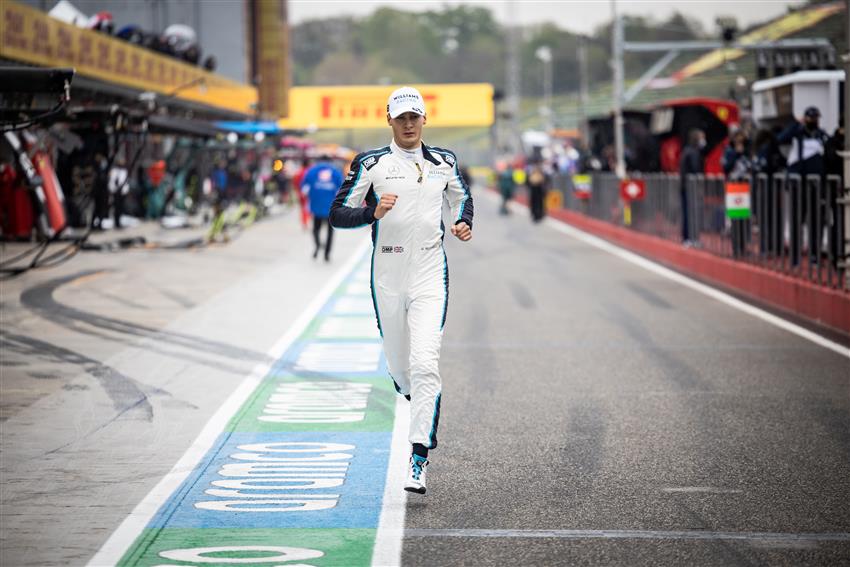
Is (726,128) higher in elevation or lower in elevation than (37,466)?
higher

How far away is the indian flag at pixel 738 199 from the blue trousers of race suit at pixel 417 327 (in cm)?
987

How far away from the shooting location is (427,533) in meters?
5.96

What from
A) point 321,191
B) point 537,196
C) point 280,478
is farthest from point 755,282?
point 537,196

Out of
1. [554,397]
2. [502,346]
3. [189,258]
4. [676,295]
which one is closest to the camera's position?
[554,397]

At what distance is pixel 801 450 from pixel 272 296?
1024cm

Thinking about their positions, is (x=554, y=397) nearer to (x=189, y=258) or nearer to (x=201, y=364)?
(x=201, y=364)

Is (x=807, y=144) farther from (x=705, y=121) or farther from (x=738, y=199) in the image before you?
(x=705, y=121)

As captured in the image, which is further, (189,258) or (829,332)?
(189,258)

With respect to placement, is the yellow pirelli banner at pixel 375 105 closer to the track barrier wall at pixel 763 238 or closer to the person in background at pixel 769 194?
the track barrier wall at pixel 763 238

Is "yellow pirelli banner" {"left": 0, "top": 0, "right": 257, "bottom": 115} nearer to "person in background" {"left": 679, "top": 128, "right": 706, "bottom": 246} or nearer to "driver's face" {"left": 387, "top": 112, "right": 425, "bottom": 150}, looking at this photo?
"person in background" {"left": 679, "top": 128, "right": 706, "bottom": 246}

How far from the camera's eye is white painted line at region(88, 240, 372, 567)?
227 inches

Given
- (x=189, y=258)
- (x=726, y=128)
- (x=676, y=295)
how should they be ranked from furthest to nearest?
(x=726, y=128), (x=189, y=258), (x=676, y=295)

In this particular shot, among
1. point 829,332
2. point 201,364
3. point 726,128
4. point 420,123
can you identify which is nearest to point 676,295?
point 829,332

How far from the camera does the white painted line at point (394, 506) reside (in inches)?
221
